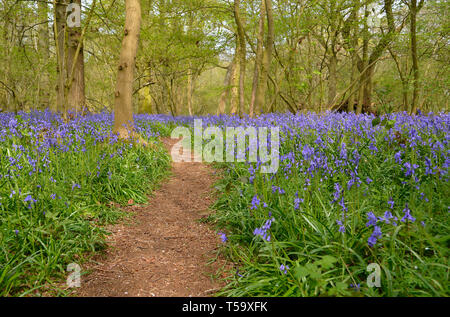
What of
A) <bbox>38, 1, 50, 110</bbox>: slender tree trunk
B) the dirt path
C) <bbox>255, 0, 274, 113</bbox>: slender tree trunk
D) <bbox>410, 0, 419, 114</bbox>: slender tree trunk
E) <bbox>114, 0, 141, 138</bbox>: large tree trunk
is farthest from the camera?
<bbox>38, 1, 50, 110</bbox>: slender tree trunk

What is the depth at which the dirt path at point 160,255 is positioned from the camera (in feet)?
7.39

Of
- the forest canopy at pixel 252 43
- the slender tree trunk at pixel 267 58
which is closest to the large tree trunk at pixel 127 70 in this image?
the forest canopy at pixel 252 43

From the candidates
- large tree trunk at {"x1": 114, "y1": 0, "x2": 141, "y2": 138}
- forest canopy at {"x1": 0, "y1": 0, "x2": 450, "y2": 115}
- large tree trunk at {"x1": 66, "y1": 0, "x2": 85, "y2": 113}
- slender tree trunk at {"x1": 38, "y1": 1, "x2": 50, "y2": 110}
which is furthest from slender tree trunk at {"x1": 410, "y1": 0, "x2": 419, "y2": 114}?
slender tree trunk at {"x1": 38, "y1": 1, "x2": 50, "y2": 110}

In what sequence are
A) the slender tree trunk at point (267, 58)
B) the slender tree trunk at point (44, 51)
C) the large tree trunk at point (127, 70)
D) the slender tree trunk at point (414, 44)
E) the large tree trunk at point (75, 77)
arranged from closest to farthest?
the large tree trunk at point (127, 70)
the large tree trunk at point (75, 77)
the slender tree trunk at point (414, 44)
the slender tree trunk at point (267, 58)
the slender tree trunk at point (44, 51)

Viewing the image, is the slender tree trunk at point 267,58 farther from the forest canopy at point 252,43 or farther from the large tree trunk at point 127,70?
the large tree trunk at point 127,70

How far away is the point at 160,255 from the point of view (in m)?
2.79

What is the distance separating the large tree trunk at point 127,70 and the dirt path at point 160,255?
2.23m

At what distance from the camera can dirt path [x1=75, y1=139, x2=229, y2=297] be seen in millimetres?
2252

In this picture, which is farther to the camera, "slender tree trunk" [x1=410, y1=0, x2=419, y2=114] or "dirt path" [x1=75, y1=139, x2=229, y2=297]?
"slender tree trunk" [x1=410, y1=0, x2=419, y2=114]

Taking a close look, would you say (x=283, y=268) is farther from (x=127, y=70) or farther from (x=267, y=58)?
(x=267, y=58)

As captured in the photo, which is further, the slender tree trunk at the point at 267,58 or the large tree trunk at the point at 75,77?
the slender tree trunk at the point at 267,58

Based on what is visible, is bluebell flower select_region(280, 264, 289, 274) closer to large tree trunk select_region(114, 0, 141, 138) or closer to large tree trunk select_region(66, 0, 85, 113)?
large tree trunk select_region(114, 0, 141, 138)

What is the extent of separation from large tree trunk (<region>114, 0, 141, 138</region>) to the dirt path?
7.33 feet

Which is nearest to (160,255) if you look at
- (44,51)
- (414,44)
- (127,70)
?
(127,70)
